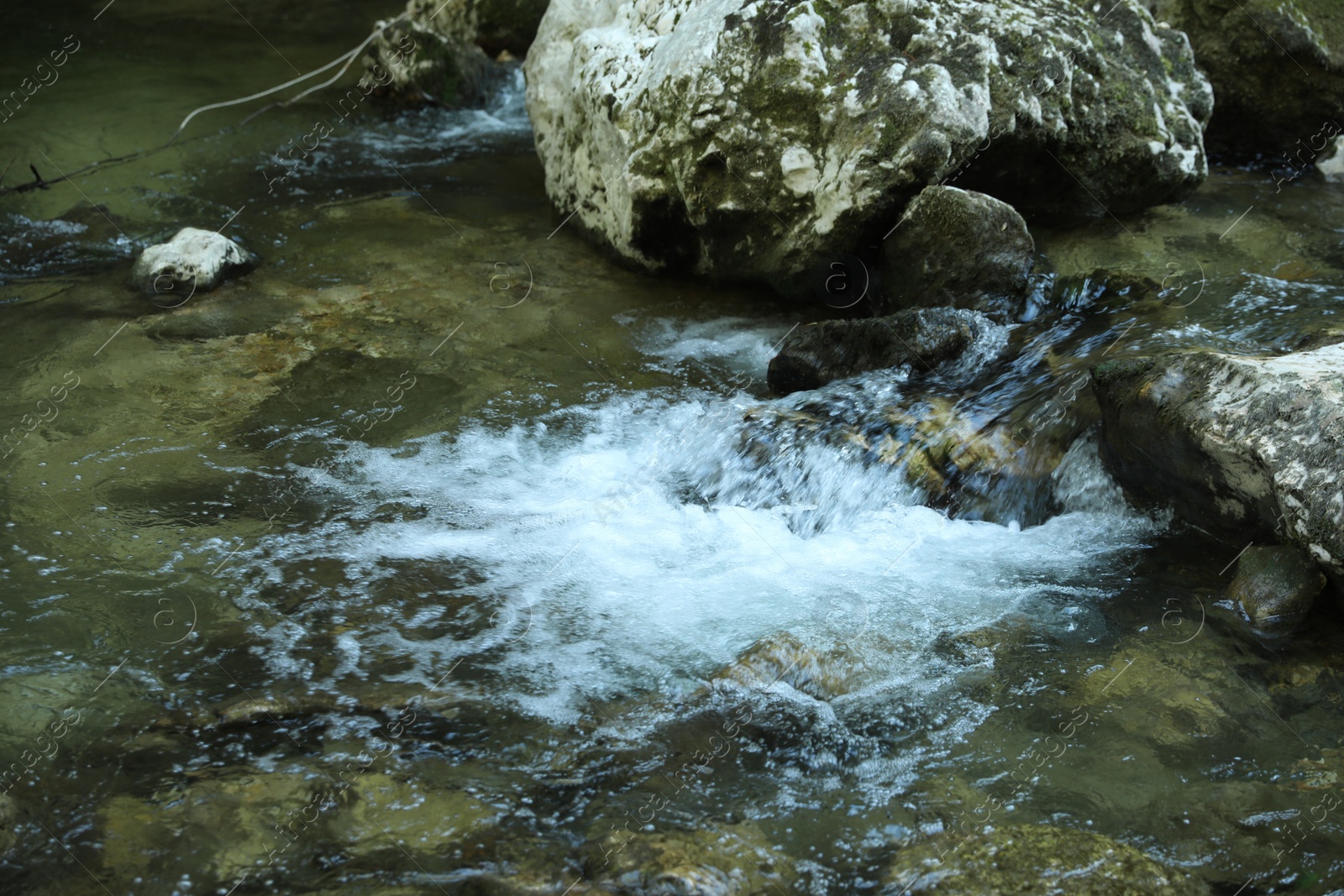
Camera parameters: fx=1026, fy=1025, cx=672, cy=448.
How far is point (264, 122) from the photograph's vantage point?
773cm

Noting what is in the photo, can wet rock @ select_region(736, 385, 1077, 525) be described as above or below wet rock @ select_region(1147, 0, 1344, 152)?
below

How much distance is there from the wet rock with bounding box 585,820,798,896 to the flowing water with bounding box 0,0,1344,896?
0.01 m

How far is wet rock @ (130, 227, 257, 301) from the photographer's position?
209 inches

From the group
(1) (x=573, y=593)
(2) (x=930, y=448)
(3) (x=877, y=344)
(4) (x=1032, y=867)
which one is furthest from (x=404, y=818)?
(3) (x=877, y=344)

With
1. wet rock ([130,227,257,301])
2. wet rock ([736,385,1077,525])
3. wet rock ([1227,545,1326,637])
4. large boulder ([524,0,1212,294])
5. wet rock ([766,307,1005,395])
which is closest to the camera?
wet rock ([1227,545,1326,637])

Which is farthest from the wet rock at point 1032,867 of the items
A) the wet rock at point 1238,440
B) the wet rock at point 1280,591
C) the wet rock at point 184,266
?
the wet rock at point 184,266

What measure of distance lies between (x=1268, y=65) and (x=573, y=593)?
5.81 m

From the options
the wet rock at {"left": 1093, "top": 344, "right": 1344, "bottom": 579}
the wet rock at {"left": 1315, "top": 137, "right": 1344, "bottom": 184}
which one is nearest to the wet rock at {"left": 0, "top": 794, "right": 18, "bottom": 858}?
the wet rock at {"left": 1093, "top": 344, "right": 1344, "bottom": 579}

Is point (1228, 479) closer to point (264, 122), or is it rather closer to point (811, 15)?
point (811, 15)

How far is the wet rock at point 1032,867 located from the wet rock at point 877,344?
2.47 meters

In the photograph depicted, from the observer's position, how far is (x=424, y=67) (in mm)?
8398

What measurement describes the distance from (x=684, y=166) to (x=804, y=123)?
2.08ft

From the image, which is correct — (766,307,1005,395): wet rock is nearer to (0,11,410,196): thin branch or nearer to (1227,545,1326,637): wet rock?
(1227,545,1326,637): wet rock

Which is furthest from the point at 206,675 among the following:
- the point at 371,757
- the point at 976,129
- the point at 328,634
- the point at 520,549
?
the point at 976,129
